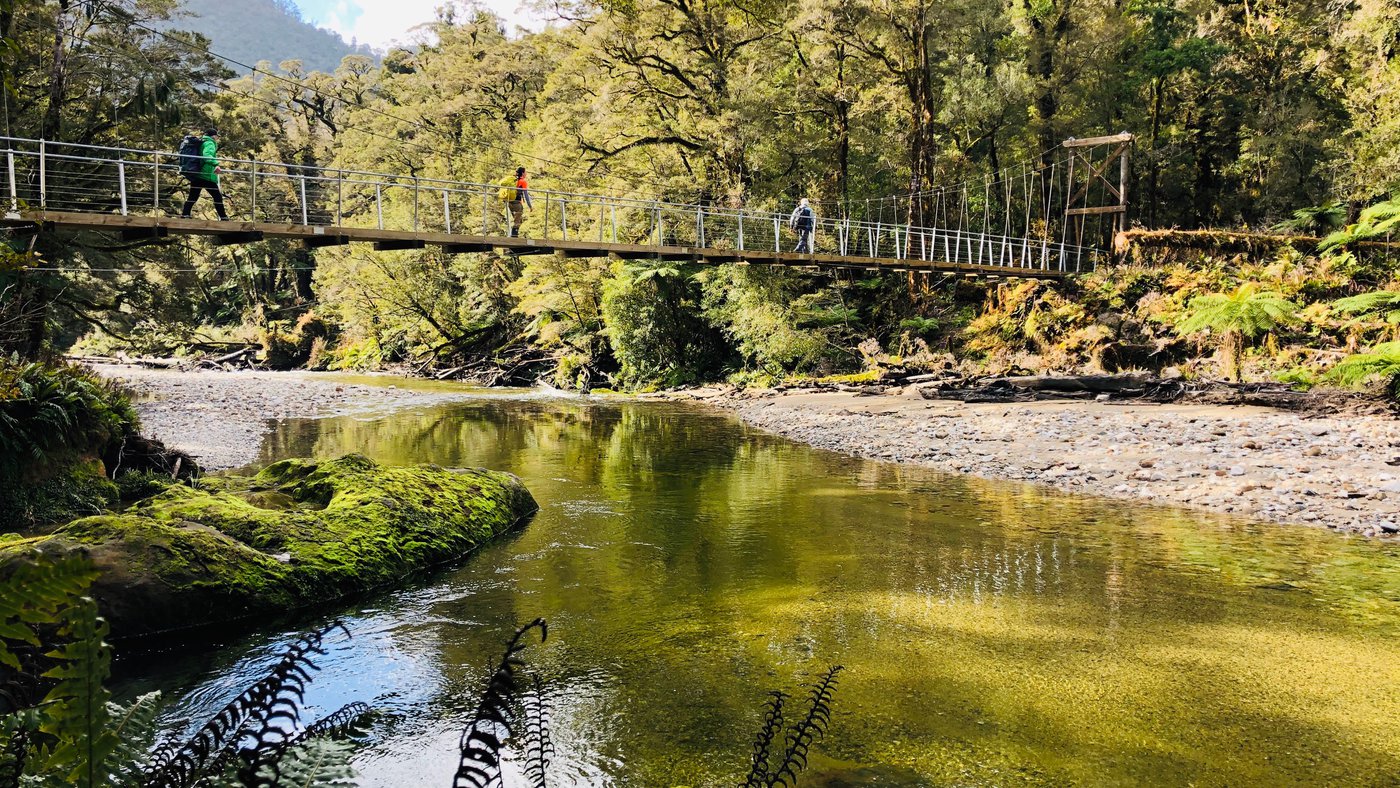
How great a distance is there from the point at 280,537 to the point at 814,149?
59.2 feet

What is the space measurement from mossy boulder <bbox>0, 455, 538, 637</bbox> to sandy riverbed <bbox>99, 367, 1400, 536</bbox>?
12.1ft

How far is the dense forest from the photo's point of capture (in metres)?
14.4

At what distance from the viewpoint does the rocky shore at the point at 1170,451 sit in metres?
6.97

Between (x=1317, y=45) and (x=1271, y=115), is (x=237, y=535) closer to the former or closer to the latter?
(x=1271, y=115)

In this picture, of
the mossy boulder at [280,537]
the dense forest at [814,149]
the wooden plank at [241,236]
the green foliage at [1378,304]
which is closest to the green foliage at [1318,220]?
the dense forest at [814,149]

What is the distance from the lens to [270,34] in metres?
179

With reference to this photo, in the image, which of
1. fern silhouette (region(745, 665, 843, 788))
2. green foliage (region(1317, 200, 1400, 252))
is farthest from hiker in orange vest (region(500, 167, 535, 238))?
green foliage (region(1317, 200, 1400, 252))

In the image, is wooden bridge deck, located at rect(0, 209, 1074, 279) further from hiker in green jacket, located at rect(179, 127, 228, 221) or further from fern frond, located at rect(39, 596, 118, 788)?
fern frond, located at rect(39, 596, 118, 788)

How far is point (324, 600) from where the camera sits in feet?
16.4

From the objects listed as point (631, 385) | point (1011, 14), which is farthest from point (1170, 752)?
point (1011, 14)

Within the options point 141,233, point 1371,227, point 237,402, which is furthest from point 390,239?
point 1371,227

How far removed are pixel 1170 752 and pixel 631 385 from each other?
65.0 ft

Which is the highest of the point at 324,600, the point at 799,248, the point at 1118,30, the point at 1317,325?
the point at 1118,30

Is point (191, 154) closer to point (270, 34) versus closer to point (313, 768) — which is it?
point (313, 768)
